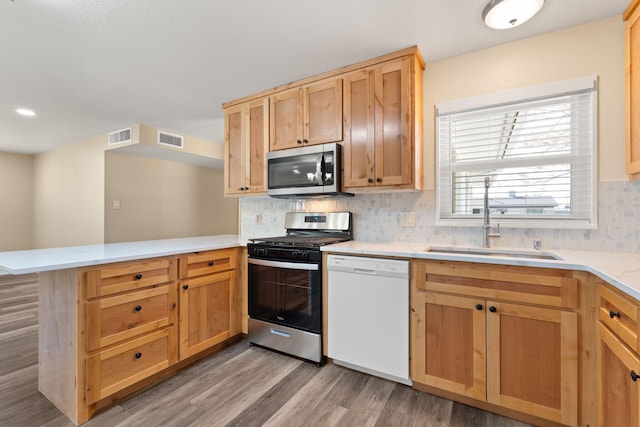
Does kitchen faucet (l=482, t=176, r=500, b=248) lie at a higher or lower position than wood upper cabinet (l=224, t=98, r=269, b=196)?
lower

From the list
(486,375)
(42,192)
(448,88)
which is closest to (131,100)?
(448,88)

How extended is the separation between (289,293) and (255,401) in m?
0.77

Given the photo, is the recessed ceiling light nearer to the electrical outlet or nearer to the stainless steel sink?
the electrical outlet

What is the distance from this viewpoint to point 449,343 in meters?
1.74

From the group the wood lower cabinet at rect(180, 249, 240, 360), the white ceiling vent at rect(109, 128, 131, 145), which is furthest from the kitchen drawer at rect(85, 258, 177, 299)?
the white ceiling vent at rect(109, 128, 131, 145)

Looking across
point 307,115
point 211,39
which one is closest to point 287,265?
point 307,115

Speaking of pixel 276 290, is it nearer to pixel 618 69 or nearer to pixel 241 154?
pixel 241 154

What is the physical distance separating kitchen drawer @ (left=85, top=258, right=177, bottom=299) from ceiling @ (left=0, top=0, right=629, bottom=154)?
1538 mm

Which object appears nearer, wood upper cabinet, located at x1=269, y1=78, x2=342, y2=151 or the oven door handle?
the oven door handle

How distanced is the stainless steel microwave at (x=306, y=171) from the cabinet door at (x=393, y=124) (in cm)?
35

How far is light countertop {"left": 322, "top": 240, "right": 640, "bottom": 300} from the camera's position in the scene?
3.67ft

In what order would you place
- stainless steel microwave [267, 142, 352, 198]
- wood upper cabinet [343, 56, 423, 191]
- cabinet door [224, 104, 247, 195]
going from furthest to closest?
cabinet door [224, 104, 247, 195] < stainless steel microwave [267, 142, 352, 198] < wood upper cabinet [343, 56, 423, 191]

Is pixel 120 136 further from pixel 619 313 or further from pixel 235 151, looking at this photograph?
pixel 619 313

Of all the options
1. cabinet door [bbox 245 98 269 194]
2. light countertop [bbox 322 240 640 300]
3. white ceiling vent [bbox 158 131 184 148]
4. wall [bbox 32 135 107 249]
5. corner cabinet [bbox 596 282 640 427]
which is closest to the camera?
corner cabinet [bbox 596 282 640 427]
